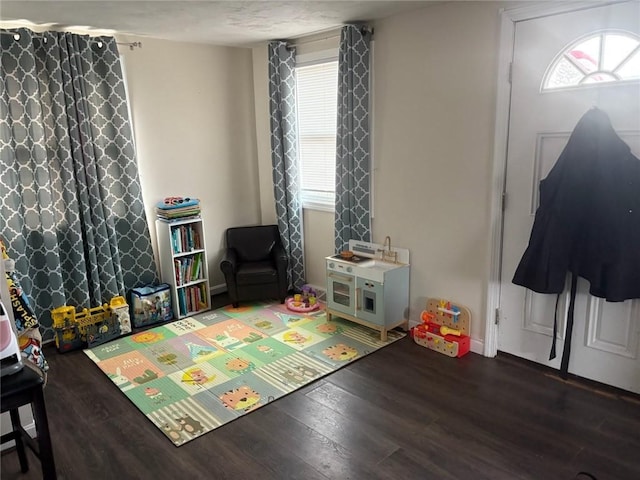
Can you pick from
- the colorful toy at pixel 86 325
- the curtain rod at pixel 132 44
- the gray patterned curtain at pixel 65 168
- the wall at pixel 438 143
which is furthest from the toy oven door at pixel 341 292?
the curtain rod at pixel 132 44

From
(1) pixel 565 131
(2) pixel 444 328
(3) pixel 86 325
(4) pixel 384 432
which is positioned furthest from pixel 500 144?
(3) pixel 86 325

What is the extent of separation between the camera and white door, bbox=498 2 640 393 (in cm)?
257

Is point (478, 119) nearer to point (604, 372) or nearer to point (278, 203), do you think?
point (604, 372)

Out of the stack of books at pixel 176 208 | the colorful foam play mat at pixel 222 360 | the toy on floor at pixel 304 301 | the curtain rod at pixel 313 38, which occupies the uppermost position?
the curtain rod at pixel 313 38

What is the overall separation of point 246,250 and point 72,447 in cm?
246

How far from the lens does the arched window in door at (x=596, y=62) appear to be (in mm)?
2527

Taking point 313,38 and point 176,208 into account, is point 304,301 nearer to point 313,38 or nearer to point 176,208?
point 176,208

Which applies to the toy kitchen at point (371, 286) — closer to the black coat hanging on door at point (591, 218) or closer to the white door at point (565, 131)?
the white door at point (565, 131)

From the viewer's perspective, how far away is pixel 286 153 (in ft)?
14.7

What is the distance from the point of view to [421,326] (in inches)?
142

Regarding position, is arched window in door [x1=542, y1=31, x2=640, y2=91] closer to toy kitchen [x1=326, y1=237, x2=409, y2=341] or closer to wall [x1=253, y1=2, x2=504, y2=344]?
wall [x1=253, y1=2, x2=504, y2=344]

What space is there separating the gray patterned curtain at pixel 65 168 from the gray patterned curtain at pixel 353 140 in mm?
1775

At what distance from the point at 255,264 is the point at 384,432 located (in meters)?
2.35

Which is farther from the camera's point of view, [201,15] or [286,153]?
[286,153]
